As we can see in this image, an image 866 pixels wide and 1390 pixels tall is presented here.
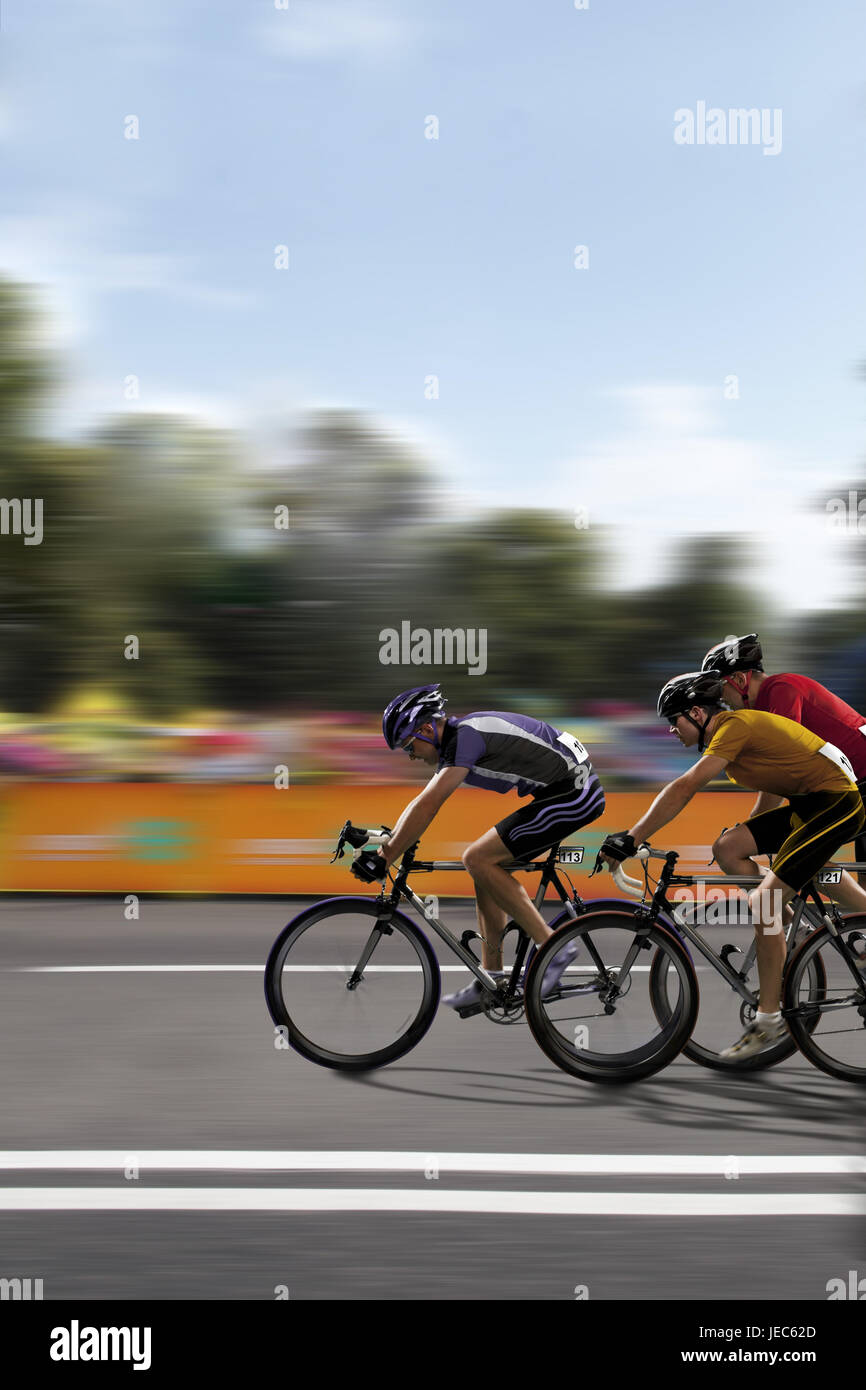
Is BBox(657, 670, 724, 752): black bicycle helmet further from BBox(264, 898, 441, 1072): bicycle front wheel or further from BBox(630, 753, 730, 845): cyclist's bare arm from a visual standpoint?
BBox(264, 898, 441, 1072): bicycle front wheel

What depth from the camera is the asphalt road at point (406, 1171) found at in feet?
12.7

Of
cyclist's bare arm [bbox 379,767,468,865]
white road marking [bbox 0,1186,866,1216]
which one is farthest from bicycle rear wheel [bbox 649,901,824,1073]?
white road marking [bbox 0,1186,866,1216]

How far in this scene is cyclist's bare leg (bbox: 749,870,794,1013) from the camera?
5.66m

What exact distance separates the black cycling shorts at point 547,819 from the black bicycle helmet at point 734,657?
0.69m

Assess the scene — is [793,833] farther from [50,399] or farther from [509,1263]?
[50,399]

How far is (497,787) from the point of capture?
19.3 feet

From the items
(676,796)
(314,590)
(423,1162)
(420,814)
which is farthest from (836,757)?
(314,590)

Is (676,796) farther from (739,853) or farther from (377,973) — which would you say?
(377,973)

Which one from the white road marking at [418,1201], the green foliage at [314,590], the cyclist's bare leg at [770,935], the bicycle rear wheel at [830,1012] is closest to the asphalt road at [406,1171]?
the white road marking at [418,1201]

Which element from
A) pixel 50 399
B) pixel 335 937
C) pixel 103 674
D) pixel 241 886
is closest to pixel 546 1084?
pixel 335 937

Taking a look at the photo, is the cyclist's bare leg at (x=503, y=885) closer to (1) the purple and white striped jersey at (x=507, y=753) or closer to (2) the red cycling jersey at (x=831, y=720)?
(1) the purple and white striped jersey at (x=507, y=753)

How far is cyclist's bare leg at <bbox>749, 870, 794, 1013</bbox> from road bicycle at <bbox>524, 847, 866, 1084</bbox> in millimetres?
75
